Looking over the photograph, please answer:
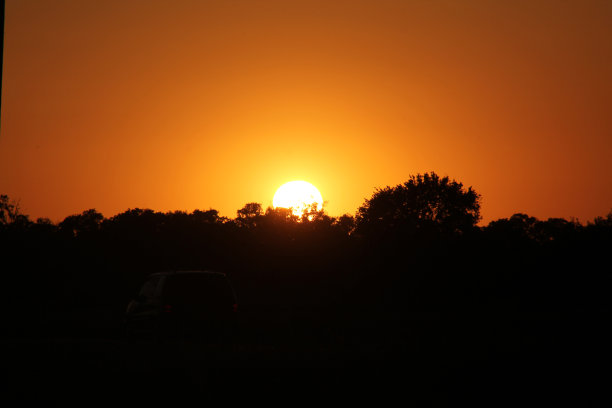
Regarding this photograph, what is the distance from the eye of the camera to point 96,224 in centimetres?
12988

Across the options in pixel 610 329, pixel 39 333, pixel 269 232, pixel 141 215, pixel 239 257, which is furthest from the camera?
pixel 141 215

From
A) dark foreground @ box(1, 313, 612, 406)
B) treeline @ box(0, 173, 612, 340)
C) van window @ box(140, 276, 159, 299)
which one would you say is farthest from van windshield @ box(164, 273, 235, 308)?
treeline @ box(0, 173, 612, 340)

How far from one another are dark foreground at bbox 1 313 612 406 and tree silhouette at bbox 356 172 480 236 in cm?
7029

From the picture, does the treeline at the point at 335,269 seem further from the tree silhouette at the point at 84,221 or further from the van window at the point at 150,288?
the tree silhouette at the point at 84,221

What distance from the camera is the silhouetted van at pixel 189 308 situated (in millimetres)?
17797

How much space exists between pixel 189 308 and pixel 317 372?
620 centimetres

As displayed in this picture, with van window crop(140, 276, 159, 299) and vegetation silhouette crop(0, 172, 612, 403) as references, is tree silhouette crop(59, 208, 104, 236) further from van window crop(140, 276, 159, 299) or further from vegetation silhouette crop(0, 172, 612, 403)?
van window crop(140, 276, 159, 299)

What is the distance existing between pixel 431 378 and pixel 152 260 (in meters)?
61.7

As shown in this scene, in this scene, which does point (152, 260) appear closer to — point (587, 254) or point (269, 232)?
point (269, 232)

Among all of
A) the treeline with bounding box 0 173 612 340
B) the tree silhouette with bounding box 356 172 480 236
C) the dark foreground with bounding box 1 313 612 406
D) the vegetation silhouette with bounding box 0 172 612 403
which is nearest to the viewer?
the dark foreground with bounding box 1 313 612 406

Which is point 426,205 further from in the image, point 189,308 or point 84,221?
point 189,308

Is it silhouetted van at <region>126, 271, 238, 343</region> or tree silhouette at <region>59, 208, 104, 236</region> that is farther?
tree silhouette at <region>59, 208, 104, 236</region>

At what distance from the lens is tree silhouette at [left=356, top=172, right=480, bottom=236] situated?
→ 89750 mm

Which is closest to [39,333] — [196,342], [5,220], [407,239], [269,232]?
[196,342]
